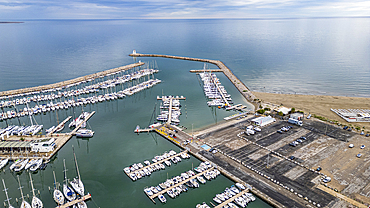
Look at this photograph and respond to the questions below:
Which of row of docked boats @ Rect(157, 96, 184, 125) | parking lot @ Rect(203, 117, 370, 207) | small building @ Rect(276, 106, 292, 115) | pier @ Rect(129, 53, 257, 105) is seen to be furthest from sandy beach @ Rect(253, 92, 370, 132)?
row of docked boats @ Rect(157, 96, 184, 125)

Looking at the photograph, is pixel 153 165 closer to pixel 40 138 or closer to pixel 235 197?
pixel 235 197

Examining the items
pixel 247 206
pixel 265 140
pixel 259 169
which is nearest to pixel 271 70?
pixel 265 140

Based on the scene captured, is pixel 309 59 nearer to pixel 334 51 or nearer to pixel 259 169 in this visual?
pixel 334 51

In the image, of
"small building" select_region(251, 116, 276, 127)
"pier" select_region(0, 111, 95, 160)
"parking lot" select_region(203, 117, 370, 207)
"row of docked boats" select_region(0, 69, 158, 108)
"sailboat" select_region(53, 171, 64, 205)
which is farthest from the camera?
"row of docked boats" select_region(0, 69, 158, 108)

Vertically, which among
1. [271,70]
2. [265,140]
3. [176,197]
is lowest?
[176,197]

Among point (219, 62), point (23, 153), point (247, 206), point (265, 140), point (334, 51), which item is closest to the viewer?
point (247, 206)

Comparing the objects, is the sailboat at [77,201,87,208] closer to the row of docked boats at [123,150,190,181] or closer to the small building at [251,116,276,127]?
the row of docked boats at [123,150,190,181]
